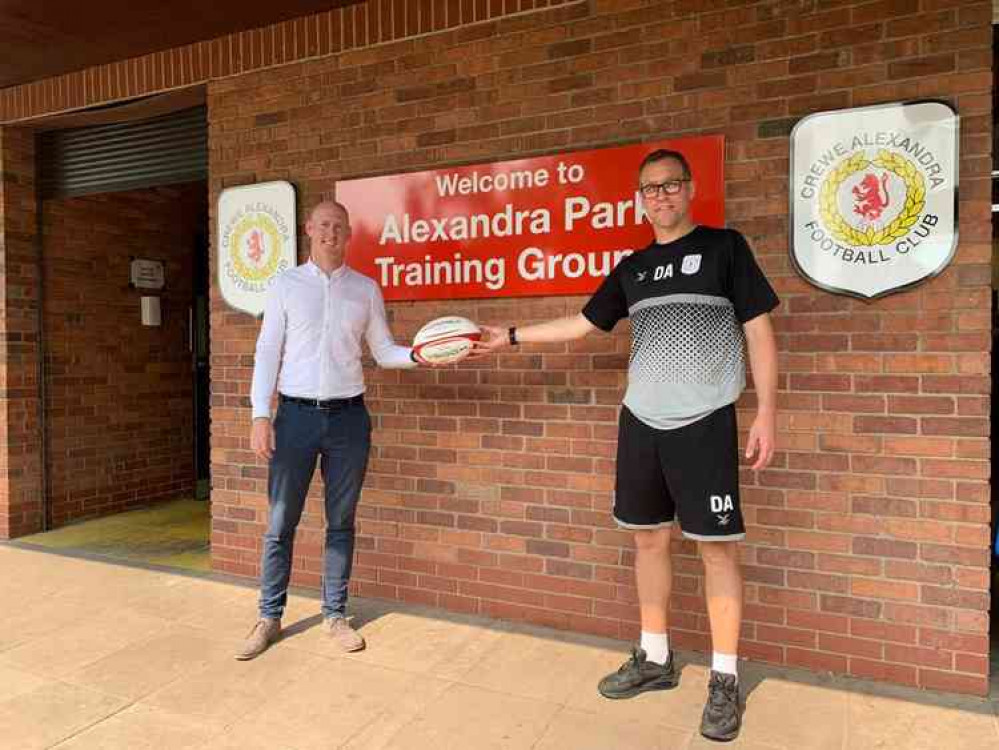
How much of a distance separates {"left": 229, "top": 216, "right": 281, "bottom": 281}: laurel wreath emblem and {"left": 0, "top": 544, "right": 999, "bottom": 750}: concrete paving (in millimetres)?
1838

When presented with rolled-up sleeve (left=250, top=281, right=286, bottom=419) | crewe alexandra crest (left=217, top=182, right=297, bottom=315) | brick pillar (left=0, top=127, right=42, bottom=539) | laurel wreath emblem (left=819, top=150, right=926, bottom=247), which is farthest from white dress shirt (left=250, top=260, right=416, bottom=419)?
brick pillar (left=0, top=127, right=42, bottom=539)

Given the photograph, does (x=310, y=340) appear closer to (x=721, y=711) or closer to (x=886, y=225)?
(x=721, y=711)

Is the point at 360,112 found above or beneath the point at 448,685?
above

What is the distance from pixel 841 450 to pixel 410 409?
2050 millimetres

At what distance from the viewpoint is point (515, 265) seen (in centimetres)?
363

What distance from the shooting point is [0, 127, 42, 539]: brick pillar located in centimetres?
536

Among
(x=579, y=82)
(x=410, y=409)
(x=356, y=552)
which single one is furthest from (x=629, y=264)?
(x=356, y=552)

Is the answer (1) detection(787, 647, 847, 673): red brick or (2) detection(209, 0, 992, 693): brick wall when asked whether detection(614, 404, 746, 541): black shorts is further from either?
(1) detection(787, 647, 847, 673): red brick

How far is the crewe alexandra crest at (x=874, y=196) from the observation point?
2.88 meters

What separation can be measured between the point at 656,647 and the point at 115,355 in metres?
5.04

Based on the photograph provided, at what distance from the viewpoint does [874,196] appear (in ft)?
9.78

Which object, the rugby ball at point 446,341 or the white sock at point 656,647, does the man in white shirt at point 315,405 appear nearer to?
the rugby ball at point 446,341

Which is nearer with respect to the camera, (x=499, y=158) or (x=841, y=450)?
(x=841, y=450)

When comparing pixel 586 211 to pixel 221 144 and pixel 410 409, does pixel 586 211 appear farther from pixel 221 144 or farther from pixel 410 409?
pixel 221 144
